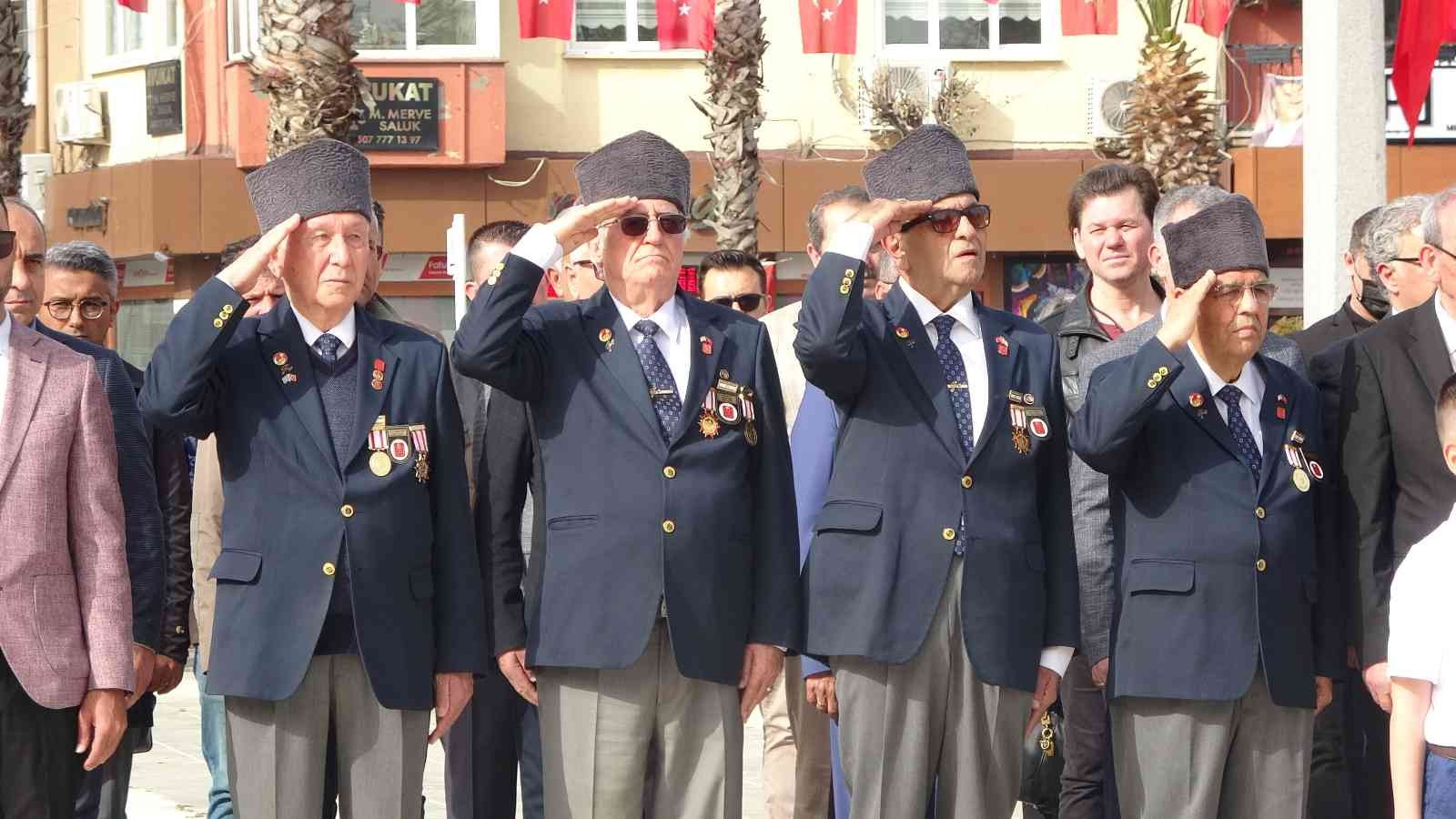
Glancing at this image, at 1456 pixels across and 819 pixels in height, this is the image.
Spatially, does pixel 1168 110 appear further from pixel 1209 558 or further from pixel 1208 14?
pixel 1209 558

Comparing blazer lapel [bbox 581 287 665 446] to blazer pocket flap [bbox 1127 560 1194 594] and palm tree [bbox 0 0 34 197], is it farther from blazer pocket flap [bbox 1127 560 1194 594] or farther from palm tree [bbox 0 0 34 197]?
palm tree [bbox 0 0 34 197]

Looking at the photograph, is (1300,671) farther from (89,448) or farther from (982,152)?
(982,152)

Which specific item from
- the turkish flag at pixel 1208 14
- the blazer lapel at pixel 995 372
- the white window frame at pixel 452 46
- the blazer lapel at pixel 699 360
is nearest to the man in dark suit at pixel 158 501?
the blazer lapel at pixel 699 360

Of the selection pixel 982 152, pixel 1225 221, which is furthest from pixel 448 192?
pixel 1225 221

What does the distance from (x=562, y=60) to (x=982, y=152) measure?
14.7 feet

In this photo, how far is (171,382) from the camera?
515 cm

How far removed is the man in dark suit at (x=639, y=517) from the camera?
540cm

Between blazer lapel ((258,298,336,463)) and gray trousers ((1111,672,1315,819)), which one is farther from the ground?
blazer lapel ((258,298,336,463))

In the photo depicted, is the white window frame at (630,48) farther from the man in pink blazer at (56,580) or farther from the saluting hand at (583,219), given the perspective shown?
the man in pink blazer at (56,580)

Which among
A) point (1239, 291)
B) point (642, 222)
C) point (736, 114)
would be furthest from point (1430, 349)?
point (736, 114)

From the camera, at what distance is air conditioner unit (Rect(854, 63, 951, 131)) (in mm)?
22188

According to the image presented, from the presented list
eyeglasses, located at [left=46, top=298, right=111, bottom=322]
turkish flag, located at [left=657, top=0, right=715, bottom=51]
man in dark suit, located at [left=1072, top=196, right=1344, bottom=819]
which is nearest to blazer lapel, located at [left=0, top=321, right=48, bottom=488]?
eyeglasses, located at [left=46, top=298, right=111, bottom=322]

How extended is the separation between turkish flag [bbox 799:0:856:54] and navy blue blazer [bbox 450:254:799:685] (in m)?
15.5

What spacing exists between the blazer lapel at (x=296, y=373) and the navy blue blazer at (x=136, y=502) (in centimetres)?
44
